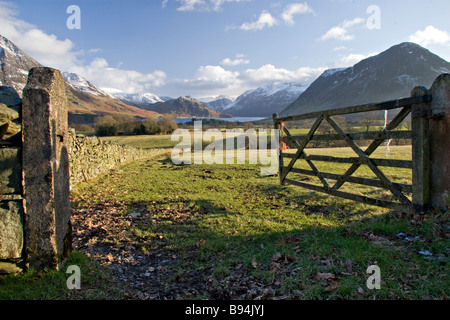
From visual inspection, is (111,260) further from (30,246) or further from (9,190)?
(9,190)

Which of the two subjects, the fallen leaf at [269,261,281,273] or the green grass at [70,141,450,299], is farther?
the fallen leaf at [269,261,281,273]

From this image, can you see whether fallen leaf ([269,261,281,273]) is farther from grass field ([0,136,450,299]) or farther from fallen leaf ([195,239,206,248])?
fallen leaf ([195,239,206,248])

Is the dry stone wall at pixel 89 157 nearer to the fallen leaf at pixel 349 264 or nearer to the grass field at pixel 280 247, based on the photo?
the grass field at pixel 280 247

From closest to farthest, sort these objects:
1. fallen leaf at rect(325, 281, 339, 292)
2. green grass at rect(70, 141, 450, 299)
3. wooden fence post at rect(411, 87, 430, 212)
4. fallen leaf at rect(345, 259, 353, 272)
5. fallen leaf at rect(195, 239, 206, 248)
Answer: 1. fallen leaf at rect(325, 281, 339, 292)
2. green grass at rect(70, 141, 450, 299)
3. fallen leaf at rect(345, 259, 353, 272)
4. wooden fence post at rect(411, 87, 430, 212)
5. fallen leaf at rect(195, 239, 206, 248)

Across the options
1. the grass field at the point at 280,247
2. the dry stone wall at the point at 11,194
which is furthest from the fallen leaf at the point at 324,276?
the dry stone wall at the point at 11,194

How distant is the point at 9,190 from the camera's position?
360 centimetres

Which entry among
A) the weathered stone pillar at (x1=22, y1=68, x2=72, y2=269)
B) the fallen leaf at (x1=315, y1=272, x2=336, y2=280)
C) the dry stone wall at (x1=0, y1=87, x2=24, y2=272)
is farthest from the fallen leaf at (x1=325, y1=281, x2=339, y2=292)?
the dry stone wall at (x1=0, y1=87, x2=24, y2=272)

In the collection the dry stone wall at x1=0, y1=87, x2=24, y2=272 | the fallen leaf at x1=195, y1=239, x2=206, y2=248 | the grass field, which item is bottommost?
the fallen leaf at x1=195, y1=239, x2=206, y2=248

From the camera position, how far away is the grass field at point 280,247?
10.6 feet

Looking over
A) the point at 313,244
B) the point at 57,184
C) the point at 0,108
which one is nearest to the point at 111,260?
the point at 57,184

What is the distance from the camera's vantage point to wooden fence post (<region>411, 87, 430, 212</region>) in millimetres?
5031

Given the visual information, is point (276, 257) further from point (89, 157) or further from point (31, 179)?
point (89, 157)

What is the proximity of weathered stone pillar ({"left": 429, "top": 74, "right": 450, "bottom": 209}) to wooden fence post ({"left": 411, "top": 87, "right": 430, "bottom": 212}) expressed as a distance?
0.09 m
